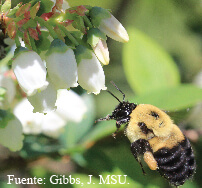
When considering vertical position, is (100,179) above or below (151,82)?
below

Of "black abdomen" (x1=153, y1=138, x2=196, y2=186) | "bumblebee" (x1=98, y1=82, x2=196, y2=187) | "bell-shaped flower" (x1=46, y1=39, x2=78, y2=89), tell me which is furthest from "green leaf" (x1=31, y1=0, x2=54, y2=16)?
"black abdomen" (x1=153, y1=138, x2=196, y2=186)

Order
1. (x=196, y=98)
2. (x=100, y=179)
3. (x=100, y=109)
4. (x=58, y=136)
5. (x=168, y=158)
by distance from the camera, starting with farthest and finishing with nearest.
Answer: (x=100, y=109)
(x=58, y=136)
(x=100, y=179)
(x=196, y=98)
(x=168, y=158)

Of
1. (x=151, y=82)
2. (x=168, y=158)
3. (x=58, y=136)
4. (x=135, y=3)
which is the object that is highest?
(x=135, y=3)

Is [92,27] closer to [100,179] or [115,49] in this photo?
[100,179]

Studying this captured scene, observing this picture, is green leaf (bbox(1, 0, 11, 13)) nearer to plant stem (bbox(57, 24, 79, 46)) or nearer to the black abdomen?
plant stem (bbox(57, 24, 79, 46))

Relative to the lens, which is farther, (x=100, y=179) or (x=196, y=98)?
(x=100, y=179)

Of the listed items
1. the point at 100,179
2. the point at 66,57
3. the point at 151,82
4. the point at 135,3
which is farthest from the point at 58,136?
the point at 135,3

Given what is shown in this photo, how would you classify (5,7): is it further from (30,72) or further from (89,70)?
(89,70)
